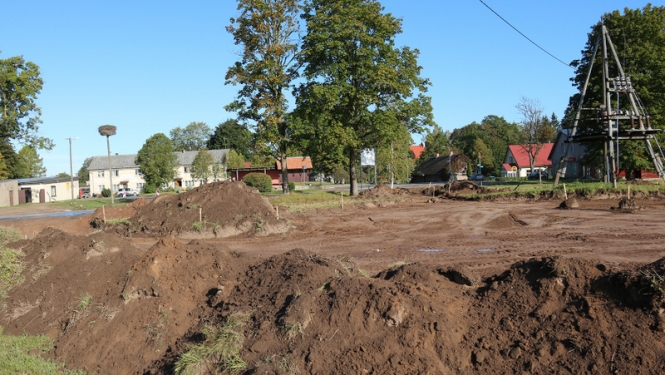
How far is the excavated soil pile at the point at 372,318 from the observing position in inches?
265

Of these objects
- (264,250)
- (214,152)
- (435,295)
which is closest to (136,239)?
(264,250)

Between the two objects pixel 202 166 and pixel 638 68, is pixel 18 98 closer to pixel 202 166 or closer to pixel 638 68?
pixel 202 166

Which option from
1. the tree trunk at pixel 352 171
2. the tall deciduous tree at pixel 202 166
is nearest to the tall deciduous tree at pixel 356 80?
the tree trunk at pixel 352 171

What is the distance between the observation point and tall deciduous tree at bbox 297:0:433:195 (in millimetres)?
39188

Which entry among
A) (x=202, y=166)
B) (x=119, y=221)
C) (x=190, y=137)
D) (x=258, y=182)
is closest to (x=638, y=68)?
(x=258, y=182)

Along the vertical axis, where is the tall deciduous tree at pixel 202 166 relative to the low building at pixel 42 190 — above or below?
above

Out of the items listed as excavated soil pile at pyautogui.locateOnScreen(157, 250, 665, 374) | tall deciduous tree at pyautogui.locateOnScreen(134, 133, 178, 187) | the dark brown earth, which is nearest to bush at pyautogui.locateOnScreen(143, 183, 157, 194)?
tall deciduous tree at pyautogui.locateOnScreen(134, 133, 178, 187)

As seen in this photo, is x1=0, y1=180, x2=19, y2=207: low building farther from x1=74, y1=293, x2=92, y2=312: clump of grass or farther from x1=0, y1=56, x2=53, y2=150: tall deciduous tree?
x1=74, y1=293, x2=92, y2=312: clump of grass

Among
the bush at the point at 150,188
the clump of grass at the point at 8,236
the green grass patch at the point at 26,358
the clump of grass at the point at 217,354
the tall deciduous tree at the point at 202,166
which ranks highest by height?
the tall deciduous tree at the point at 202,166

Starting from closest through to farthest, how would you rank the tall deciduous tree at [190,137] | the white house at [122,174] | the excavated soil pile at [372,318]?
the excavated soil pile at [372,318], the white house at [122,174], the tall deciduous tree at [190,137]

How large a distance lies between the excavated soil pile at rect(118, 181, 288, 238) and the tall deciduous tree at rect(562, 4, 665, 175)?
2619 cm

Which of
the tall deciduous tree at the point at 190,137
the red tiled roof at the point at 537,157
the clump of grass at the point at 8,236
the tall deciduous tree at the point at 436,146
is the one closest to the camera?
the clump of grass at the point at 8,236

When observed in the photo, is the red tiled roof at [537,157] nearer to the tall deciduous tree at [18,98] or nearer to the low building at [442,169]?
the low building at [442,169]

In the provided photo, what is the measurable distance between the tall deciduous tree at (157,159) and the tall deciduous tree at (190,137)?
255 feet
